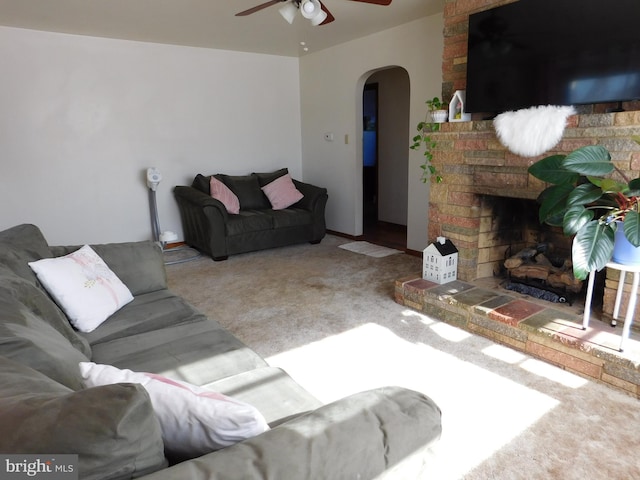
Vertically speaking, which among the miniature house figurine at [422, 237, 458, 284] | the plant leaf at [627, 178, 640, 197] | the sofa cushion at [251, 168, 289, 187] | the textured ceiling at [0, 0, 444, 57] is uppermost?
the textured ceiling at [0, 0, 444, 57]

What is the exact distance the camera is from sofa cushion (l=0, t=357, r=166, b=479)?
697mm

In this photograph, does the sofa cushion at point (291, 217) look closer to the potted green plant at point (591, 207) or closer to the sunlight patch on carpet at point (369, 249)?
the sunlight patch on carpet at point (369, 249)

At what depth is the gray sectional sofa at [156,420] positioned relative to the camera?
28.2 inches

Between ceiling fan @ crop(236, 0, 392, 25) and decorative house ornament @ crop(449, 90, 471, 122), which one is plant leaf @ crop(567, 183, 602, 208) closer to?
decorative house ornament @ crop(449, 90, 471, 122)

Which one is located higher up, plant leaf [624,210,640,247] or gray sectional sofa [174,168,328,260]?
plant leaf [624,210,640,247]

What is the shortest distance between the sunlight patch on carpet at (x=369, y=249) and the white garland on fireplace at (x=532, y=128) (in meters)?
2.23

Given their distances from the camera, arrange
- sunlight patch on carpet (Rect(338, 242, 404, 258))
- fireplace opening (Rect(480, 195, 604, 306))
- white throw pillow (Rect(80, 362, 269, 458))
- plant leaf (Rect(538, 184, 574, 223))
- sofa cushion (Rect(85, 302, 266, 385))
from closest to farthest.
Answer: white throw pillow (Rect(80, 362, 269, 458))
sofa cushion (Rect(85, 302, 266, 385))
plant leaf (Rect(538, 184, 574, 223))
fireplace opening (Rect(480, 195, 604, 306))
sunlight patch on carpet (Rect(338, 242, 404, 258))

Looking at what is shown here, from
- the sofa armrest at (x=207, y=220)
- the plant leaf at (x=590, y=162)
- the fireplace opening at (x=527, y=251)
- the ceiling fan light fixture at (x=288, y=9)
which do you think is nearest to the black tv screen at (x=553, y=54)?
the plant leaf at (x=590, y=162)

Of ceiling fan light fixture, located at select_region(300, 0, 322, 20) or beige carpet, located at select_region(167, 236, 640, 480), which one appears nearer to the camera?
beige carpet, located at select_region(167, 236, 640, 480)

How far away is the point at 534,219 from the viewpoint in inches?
135

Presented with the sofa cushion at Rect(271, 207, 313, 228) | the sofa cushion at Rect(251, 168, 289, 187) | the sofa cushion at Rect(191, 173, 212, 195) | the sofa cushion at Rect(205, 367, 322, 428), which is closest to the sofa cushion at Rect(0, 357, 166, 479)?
the sofa cushion at Rect(205, 367, 322, 428)

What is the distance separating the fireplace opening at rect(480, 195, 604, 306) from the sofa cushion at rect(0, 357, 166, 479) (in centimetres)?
282

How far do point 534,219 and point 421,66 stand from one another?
1971 mm

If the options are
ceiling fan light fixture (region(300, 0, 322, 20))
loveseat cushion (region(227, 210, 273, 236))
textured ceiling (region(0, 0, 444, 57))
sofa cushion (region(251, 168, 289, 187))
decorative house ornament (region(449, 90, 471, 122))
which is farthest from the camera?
sofa cushion (region(251, 168, 289, 187))
